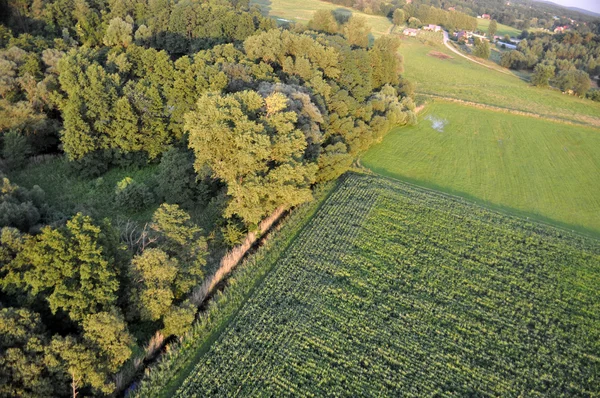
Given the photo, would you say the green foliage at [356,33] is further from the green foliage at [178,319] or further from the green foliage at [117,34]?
the green foliage at [178,319]

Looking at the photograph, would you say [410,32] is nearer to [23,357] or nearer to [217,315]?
[217,315]

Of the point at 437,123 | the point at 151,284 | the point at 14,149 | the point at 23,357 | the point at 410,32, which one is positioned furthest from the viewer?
the point at 410,32

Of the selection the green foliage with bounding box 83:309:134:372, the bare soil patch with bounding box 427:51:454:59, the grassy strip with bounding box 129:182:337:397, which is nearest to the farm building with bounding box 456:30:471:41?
the bare soil patch with bounding box 427:51:454:59

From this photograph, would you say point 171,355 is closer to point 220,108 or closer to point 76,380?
point 76,380

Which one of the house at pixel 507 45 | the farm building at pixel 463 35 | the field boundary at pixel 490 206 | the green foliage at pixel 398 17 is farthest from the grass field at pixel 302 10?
the field boundary at pixel 490 206

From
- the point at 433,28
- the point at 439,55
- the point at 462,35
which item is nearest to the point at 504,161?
the point at 439,55

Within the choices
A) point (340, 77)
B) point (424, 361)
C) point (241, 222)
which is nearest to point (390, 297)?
point (424, 361)
